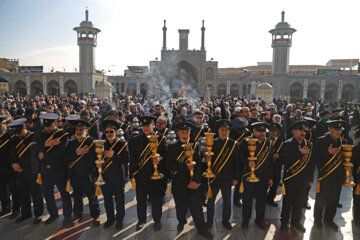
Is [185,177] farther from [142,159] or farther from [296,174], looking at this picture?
[296,174]

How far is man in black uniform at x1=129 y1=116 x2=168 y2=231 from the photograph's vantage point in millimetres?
4168

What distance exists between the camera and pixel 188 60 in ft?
139

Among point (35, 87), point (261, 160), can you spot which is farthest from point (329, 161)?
point (35, 87)

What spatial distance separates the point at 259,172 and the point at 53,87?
47.4 metres

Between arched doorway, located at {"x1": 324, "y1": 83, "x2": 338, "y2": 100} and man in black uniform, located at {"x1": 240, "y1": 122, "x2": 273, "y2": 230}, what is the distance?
44.4 metres

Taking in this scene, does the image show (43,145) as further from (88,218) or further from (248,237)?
(248,237)

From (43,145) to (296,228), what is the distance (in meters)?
4.62

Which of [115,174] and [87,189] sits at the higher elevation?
[115,174]

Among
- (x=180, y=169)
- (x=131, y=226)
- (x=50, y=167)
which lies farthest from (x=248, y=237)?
(x=50, y=167)

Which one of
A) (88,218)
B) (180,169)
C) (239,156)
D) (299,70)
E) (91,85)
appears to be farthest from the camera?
(299,70)

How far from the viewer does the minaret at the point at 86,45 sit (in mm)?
38781

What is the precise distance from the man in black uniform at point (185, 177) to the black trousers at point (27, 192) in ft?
8.34

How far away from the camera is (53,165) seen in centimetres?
436

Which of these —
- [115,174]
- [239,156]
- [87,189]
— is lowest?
[87,189]
